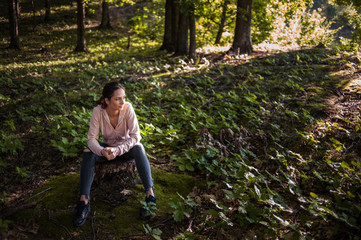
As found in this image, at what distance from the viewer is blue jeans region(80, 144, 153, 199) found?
3128 mm

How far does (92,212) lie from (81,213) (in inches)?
7.4

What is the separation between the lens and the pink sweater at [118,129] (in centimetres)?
341

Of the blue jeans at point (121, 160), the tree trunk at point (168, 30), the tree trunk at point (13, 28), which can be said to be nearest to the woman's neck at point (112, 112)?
the blue jeans at point (121, 160)

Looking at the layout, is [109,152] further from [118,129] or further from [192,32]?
[192,32]

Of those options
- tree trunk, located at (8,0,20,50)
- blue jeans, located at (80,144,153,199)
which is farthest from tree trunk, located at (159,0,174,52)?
blue jeans, located at (80,144,153,199)

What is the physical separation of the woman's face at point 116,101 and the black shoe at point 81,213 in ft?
4.35

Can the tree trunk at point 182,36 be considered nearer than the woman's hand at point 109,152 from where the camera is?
No

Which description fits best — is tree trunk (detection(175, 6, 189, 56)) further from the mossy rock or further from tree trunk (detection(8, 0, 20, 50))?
tree trunk (detection(8, 0, 20, 50))

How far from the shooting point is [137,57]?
12711 mm

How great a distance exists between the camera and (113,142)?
362 centimetres

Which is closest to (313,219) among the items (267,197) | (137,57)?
(267,197)

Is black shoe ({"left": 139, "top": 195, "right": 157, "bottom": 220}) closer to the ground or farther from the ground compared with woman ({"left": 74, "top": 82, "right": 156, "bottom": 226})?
closer to the ground

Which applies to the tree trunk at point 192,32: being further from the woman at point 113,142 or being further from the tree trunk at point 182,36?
the woman at point 113,142

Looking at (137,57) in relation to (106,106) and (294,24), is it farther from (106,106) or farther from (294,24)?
(294,24)
